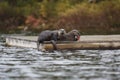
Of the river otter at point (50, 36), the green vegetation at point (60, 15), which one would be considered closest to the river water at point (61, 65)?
the river otter at point (50, 36)

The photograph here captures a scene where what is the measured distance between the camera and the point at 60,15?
72562 millimetres

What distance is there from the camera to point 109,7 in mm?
66438

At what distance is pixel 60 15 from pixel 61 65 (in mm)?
48626

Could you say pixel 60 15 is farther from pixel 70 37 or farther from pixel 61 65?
pixel 61 65

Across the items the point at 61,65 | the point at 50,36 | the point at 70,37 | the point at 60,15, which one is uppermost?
the point at 50,36

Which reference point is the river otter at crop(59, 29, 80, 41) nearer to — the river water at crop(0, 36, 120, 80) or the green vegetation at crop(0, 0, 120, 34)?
the river water at crop(0, 36, 120, 80)

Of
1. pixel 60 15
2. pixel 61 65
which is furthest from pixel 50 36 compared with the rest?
pixel 60 15

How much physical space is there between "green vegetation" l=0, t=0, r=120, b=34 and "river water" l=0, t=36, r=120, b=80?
2683 centimetres

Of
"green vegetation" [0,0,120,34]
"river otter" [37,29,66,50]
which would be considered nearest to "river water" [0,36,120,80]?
"river otter" [37,29,66,50]

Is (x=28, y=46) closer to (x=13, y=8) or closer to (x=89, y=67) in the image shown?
(x=89, y=67)

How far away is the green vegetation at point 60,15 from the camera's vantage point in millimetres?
64700

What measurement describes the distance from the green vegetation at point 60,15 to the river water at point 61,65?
26831 mm

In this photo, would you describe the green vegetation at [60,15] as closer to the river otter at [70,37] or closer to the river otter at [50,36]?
the river otter at [70,37]

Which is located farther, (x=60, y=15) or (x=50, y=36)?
(x=60, y=15)
